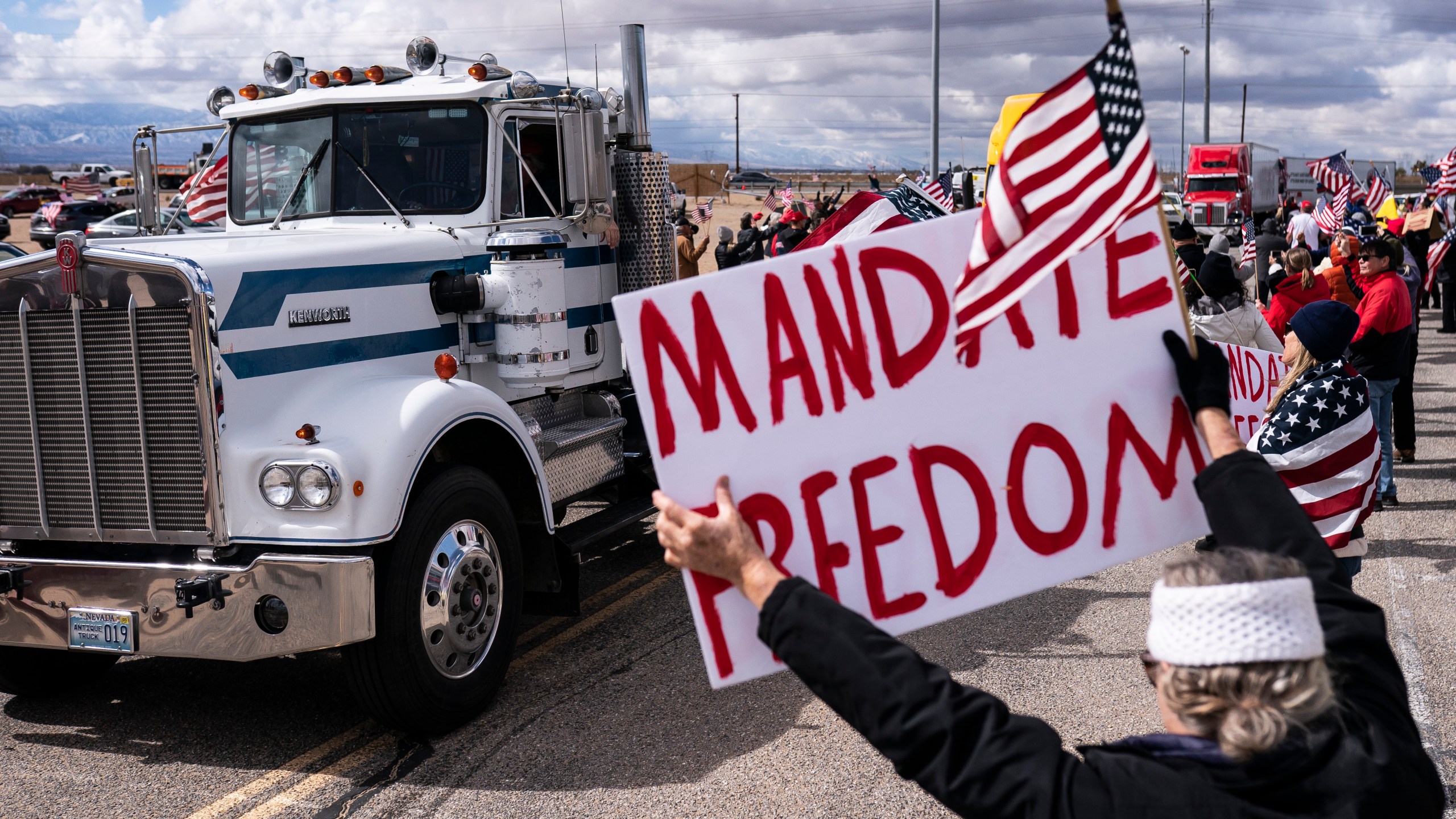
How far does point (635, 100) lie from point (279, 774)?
433 cm

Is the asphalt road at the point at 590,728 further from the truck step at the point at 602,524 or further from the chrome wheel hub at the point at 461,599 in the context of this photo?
the truck step at the point at 602,524

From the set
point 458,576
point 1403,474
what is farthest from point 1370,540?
point 458,576

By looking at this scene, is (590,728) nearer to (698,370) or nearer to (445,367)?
(445,367)

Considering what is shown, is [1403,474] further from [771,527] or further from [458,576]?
[771,527]

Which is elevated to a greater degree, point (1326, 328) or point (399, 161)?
point (399, 161)

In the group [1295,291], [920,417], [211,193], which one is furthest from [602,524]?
[1295,291]

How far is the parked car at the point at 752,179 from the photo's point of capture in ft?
267

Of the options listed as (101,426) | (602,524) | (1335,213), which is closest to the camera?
(101,426)

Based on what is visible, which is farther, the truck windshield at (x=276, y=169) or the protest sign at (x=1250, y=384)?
the truck windshield at (x=276, y=169)

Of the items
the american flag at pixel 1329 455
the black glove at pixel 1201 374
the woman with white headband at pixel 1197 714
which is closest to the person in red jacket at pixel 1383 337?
the american flag at pixel 1329 455

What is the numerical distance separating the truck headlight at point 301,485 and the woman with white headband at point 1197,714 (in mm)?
2960

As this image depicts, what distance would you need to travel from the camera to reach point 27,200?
5616 cm

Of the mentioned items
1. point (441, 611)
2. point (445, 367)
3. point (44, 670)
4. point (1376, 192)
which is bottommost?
point (44, 670)

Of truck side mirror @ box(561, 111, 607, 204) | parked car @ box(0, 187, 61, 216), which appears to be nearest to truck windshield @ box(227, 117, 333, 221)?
truck side mirror @ box(561, 111, 607, 204)
